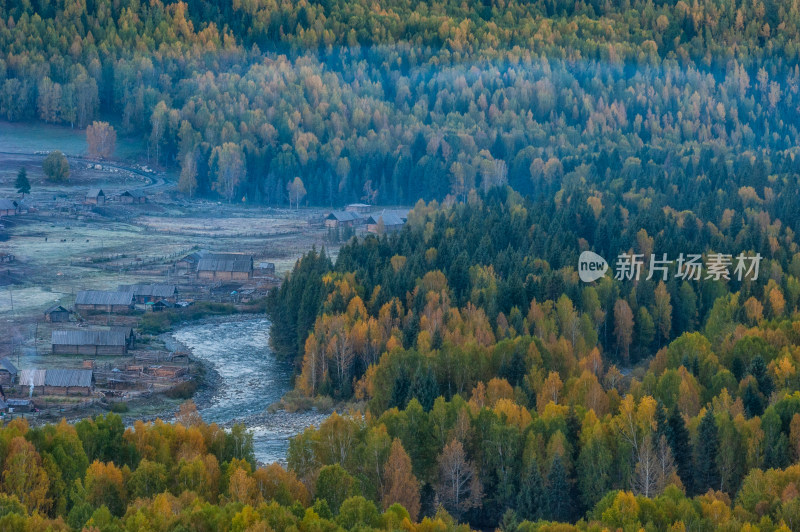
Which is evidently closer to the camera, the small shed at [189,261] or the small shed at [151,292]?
the small shed at [151,292]

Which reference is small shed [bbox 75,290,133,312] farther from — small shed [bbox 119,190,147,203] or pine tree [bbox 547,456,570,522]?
small shed [bbox 119,190,147,203]

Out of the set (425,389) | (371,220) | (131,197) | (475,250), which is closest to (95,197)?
(131,197)

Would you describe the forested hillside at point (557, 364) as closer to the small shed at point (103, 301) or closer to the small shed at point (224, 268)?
the small shed at point (103, 301)

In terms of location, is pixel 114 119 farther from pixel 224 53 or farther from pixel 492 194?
pixel 492 194

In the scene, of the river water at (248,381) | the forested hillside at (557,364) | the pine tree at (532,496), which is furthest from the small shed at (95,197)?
the pine tree at (532,496)

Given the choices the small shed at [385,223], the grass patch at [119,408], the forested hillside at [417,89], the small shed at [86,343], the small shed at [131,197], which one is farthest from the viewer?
the forested hillside at [417,89]

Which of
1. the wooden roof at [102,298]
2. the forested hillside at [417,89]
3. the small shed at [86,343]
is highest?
the forested hillside at [417,89]

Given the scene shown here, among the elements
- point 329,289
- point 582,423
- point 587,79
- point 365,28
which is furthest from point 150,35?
point 582,423
